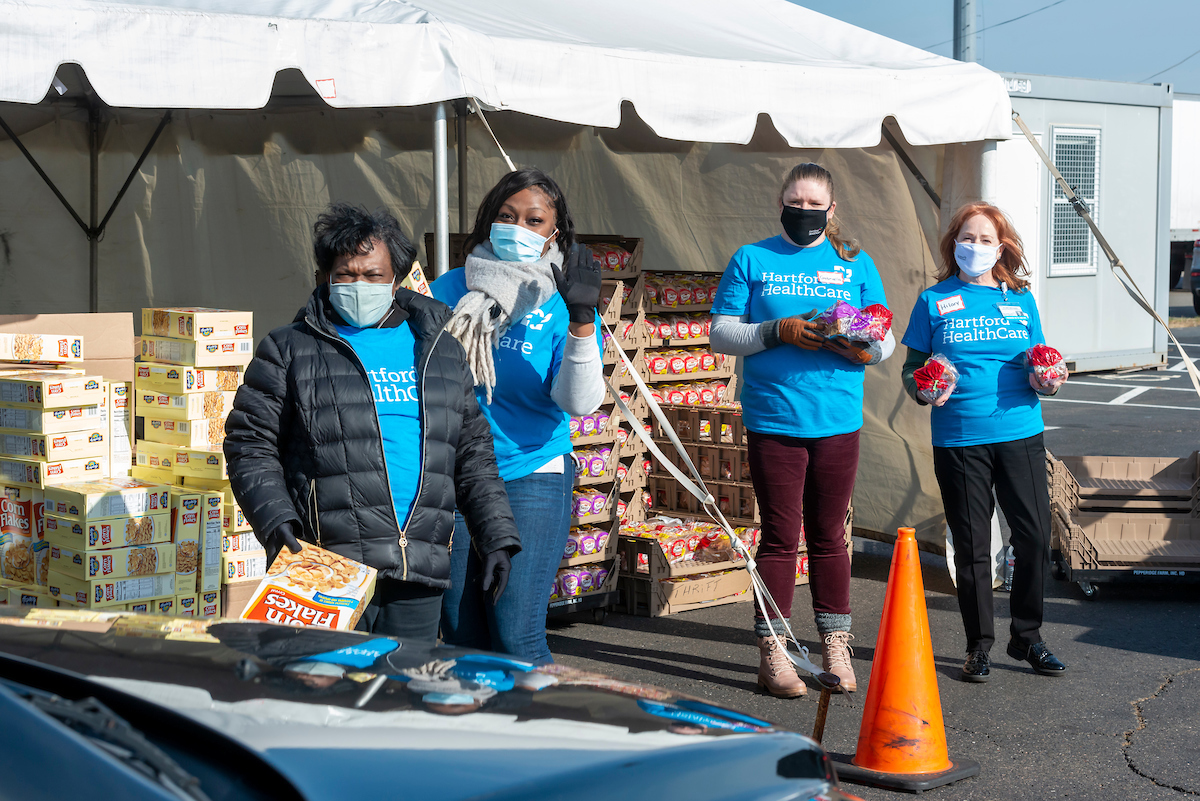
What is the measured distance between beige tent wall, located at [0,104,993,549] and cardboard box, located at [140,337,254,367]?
10.3 ft

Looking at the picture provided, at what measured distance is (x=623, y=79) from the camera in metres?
5.06

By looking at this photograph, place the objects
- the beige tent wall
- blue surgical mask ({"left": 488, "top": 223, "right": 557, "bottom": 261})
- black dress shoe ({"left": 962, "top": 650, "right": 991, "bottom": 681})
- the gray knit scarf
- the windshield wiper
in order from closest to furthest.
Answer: the windshield wiper → the gray knit scarf → blue surgical mask ({"left": 488, "top": 223, "right": 557, "bottom": 261}) → black dress shoe ({"left": 962, "top": 650, "right": 991, "bottom": 681}) → the beige tent wall

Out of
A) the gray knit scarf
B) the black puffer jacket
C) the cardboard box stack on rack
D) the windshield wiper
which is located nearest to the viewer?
the windshield wiper

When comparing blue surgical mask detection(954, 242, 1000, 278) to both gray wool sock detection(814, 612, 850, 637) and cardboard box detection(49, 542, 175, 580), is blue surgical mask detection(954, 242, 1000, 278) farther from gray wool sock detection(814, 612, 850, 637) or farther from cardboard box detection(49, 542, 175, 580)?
cardboard box detection(49, 542, 175, 580)

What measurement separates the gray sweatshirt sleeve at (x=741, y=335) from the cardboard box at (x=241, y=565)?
2.16 m

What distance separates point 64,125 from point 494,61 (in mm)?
6057

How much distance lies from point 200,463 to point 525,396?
209 centimetres

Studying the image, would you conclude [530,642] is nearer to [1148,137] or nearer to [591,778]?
[591,778]

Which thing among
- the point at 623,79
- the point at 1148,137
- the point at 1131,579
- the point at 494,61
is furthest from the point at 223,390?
the point at 1148,137

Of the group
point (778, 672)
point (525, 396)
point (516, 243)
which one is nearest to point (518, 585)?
point (525, 396)

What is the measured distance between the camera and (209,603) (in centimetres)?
480

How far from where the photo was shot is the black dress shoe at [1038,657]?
16.0 feet

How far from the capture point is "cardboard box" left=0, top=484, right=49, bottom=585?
4637 millimetres

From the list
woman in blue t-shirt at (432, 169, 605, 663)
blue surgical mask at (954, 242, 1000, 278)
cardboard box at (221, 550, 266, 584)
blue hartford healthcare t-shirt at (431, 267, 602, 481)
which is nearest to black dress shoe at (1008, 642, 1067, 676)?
blue surgical mask at (954, 242, 1000, 278)
